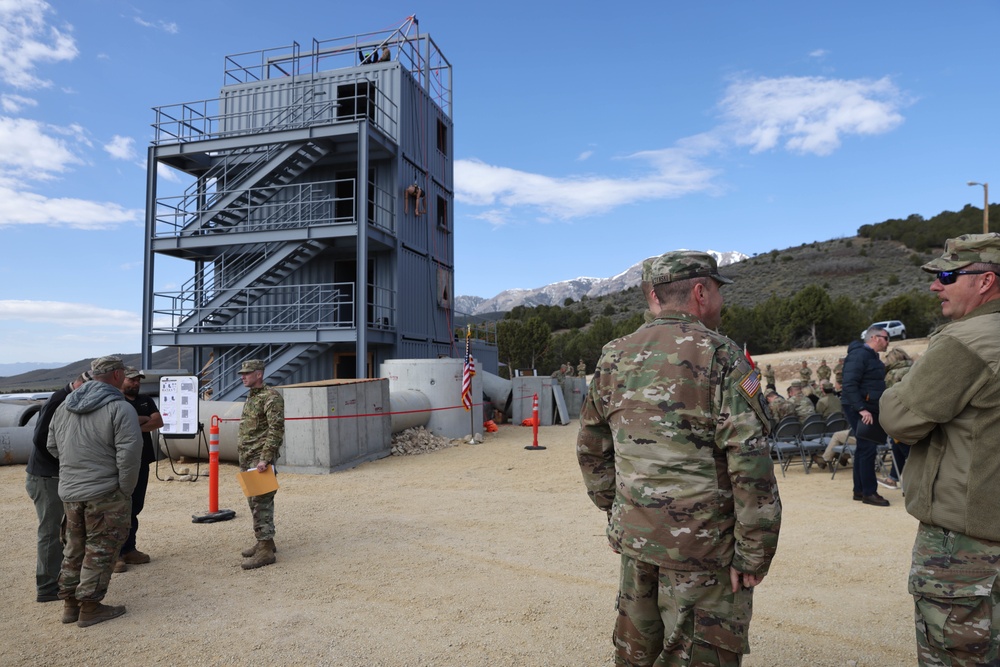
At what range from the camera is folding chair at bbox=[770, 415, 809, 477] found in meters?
9.16

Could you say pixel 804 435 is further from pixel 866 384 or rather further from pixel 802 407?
pixel 866 384

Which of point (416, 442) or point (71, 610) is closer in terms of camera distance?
point (71, 610)

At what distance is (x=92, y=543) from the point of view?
4430 millimetres

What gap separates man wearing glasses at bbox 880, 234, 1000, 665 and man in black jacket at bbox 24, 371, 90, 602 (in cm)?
521

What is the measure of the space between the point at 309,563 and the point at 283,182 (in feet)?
48.8

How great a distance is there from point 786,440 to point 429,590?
6.98m

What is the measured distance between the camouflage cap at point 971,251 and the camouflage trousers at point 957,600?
1.06m

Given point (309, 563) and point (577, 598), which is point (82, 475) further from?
point (577, 598)

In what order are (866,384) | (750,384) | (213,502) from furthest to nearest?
1. (213,502)
2. (866,384)
3. (750,384)

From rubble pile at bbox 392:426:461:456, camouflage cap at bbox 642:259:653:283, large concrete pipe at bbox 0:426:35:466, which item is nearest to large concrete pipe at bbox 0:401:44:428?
large concrete pipe at bbox 0:426:35:466

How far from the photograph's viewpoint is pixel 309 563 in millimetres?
5754

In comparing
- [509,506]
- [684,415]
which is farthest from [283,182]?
[684,415]

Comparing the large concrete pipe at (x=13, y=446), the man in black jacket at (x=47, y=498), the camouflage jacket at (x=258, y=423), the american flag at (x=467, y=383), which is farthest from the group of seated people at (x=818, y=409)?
the large concrete pipe at (x=13, y=446)

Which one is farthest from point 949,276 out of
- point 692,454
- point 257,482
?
point 257,482
